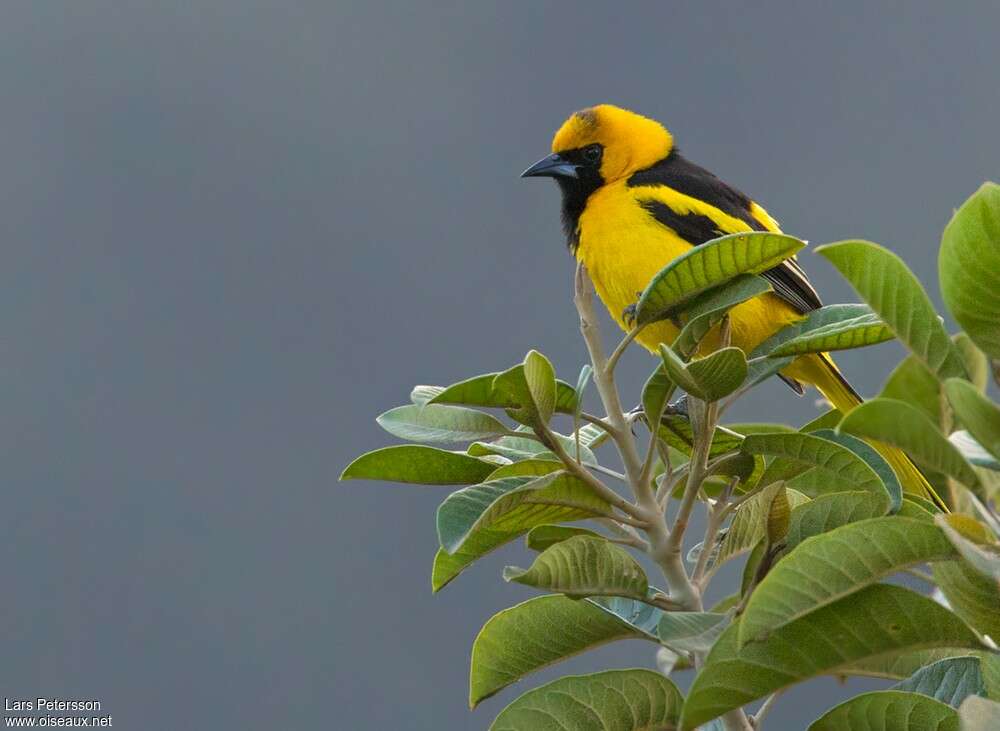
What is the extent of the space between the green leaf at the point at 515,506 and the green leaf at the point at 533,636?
0.10 metres

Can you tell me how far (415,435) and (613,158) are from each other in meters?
1.96

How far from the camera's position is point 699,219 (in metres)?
2.72

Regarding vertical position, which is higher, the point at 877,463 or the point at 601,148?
the point at 601,148

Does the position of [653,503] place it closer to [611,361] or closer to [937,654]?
[611,361]

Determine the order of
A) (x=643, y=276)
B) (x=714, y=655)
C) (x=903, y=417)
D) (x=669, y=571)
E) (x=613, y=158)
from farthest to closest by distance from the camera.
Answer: (x=613, y=158)
(x=643, y=276)
(x=669, y=571)
(x=714, y=655)
(x=903, y=417)

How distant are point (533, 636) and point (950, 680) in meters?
0.40

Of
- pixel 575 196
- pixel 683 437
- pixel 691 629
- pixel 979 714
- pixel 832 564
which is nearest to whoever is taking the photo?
pixel 979 714

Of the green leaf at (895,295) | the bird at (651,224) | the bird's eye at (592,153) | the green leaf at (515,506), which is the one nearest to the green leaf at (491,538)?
the green leaf at (515,506)

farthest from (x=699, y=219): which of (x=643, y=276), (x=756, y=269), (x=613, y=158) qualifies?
(x=756, y=269)

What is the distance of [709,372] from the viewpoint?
1218mm

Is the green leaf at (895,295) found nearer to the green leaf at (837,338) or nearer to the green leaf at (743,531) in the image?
the green leaf at (837,338)

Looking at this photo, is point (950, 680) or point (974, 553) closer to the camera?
point (974, 553)

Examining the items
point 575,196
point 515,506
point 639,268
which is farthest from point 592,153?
point 515,506

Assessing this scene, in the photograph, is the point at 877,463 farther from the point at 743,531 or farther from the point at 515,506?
the point at 515,506
